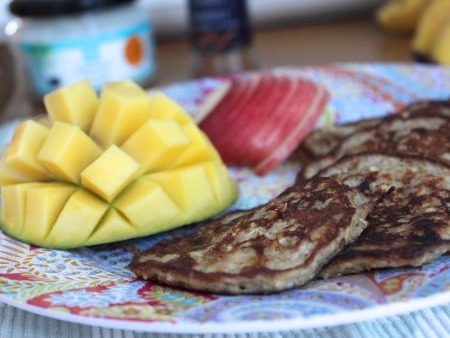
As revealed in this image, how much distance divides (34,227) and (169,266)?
0.34m

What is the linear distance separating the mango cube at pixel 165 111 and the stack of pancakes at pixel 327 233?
26 cm

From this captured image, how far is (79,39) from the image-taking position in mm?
2100

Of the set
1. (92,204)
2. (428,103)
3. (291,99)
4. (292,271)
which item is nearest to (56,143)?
(92,204)

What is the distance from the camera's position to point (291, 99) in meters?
1.79

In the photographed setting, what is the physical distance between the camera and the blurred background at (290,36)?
8.77 ft

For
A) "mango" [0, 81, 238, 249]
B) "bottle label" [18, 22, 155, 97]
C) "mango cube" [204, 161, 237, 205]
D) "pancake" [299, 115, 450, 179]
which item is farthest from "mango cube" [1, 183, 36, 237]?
"bottle label" [18, 22, 155, 97]

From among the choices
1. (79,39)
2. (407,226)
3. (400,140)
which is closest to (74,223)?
(407,226)

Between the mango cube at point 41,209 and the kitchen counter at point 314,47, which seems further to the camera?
the kitchen counter at point 314,47

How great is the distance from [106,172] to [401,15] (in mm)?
1806

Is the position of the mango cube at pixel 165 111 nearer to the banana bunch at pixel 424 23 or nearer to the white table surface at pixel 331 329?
the white table surface at pixel 331 329

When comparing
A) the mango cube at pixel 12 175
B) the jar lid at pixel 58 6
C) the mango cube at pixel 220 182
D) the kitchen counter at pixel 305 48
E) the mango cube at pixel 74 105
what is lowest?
the kitchen counter at pixel 305 48

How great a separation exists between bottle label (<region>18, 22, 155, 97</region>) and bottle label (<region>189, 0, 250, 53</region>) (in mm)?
175

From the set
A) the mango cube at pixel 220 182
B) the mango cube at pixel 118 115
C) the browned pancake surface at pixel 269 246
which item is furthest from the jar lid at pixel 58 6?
the browned pancake surface at pixel 269 246

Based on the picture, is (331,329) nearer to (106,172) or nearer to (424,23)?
(106,172)
